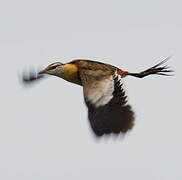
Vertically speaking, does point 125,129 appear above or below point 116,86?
below

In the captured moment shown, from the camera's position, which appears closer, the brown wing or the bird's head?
the brown wing

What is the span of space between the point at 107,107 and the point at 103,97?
0.75 ft

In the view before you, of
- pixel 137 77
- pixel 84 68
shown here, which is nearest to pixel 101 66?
pixel 84 68

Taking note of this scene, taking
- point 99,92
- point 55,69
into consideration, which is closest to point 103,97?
point 99,92

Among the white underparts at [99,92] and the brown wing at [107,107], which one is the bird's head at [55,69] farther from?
the white underparts at [99,92]

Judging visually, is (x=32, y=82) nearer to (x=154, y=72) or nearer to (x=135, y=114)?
(x=154, y=72)

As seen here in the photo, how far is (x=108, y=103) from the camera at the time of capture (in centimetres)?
1052

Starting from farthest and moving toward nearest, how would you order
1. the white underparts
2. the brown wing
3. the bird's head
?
1. the bird's head
2. the white underparts
3. the brown wing

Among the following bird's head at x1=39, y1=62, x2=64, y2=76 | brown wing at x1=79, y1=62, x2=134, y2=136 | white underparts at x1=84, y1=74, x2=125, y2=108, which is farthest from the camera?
bird's head at x1=39, y1=62, x2=64, y2=76

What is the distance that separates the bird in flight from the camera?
10.1 meters

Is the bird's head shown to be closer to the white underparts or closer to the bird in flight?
the bird in flight

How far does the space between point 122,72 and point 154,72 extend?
688 millimetres

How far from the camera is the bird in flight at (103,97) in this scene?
33.3 feet

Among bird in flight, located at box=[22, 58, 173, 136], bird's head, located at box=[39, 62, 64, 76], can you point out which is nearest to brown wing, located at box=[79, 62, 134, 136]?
bird in flight, located at box=[22, 58, 173, 136]
